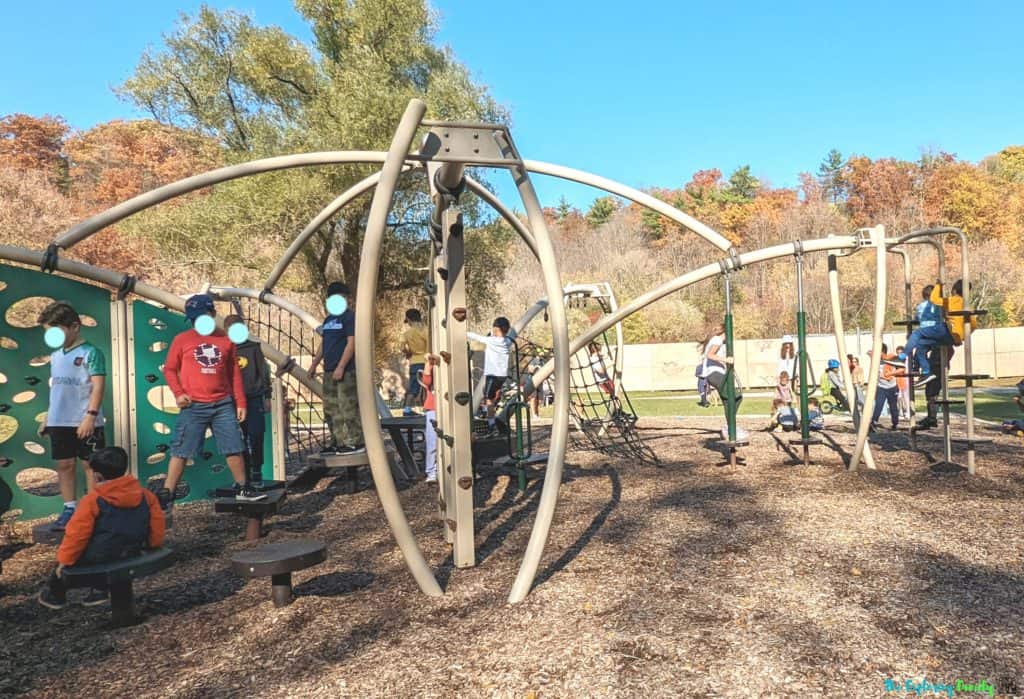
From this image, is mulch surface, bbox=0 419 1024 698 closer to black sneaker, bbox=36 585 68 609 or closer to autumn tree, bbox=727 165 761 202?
black sneaker, bbox=36 585 68 609

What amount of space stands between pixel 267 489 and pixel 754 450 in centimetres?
625

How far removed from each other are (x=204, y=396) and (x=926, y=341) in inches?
269

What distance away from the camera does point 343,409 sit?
7.17 meters

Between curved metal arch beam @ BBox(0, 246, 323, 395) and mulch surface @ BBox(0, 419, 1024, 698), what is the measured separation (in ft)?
6.25

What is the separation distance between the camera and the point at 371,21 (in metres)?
21.6

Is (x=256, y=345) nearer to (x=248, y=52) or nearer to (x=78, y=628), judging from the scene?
(x=78, y=628)

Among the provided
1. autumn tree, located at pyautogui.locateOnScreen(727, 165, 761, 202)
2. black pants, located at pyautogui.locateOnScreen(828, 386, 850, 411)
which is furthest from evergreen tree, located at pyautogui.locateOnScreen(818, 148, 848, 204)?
black pants, located at pyautogui.locateOnScreen(828, 386, 850, 411)

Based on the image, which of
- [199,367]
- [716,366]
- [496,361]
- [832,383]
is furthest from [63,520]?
[832,383]

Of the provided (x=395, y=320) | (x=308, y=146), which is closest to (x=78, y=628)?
(x=308, y=146)

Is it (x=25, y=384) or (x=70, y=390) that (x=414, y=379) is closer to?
(x=25, y=384)

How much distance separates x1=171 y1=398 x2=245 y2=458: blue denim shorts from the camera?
527cm

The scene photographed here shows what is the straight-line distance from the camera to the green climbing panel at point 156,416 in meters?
6.73

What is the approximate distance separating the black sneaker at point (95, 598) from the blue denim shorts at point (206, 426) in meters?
1.27

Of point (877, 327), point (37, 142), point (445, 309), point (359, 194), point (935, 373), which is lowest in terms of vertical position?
point (935, 373)
